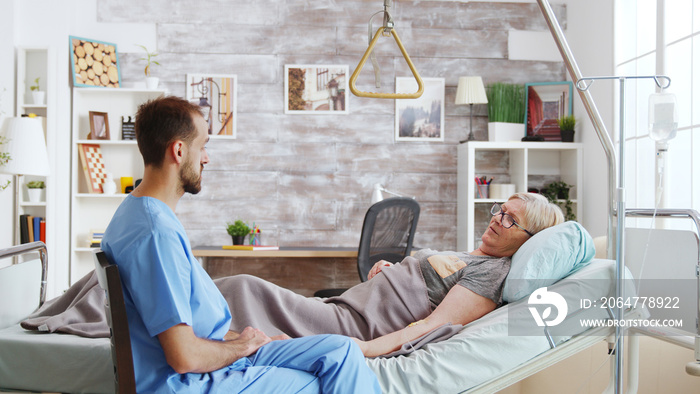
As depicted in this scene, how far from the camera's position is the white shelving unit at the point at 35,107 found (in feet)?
13.3

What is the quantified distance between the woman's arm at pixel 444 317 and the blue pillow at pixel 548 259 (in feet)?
0.33

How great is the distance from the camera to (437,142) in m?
4.43

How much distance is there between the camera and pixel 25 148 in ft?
11.9

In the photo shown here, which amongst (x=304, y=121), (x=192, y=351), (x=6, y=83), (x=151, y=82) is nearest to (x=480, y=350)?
(x=192, y=351)

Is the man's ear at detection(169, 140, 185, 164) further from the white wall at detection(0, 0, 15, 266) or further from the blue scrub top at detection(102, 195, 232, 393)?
the white wall at detection(0, 0, 15, 266)

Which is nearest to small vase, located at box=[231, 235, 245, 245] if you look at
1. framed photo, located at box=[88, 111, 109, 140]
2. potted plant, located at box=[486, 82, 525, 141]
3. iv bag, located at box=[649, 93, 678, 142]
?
framed photo, located at box=[88, 111, 109, 140]

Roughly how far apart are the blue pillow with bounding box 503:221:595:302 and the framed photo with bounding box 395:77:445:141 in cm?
242

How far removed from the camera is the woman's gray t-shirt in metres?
2.10

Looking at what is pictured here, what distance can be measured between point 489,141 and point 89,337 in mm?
3116

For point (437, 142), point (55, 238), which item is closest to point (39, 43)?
point (55, 238)

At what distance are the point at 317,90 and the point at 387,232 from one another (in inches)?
52.7

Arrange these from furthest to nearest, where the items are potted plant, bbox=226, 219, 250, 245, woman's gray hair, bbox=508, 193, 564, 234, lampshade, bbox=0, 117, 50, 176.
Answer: potted plant, bbox=226, 219, 250, 245 → lampshade, bbox=0, 117, 50, 176 → woman's gray hair, bbox=508, 193, 564, 234

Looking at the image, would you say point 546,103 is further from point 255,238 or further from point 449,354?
point 449,354

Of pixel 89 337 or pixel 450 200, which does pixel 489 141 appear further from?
pixel 89 337
